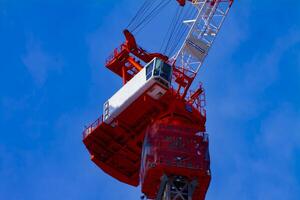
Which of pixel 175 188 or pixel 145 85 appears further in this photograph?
pixel 145 85

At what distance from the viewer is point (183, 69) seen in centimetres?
12975

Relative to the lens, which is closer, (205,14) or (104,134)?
(104,134)

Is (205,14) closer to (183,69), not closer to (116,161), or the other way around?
(183,69)

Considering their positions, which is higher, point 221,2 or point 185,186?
point 221,2

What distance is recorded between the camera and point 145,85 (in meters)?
122

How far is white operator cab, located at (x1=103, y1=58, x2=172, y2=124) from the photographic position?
399 feet

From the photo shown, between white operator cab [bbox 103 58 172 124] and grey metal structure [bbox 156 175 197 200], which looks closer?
grey metal structure [bbox 156 175 197 200]

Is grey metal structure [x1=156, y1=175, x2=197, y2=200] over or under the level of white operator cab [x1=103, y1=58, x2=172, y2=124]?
under

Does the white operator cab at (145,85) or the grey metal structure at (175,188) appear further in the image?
the white operator cab at (145,85)

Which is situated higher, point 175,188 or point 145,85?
point 145,85

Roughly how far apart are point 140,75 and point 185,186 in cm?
1473

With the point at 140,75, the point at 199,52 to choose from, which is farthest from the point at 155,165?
the point at 199,52

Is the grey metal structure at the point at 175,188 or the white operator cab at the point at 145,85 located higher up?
the white operator cab at the point at 145,85

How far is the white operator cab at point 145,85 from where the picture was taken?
122 m
